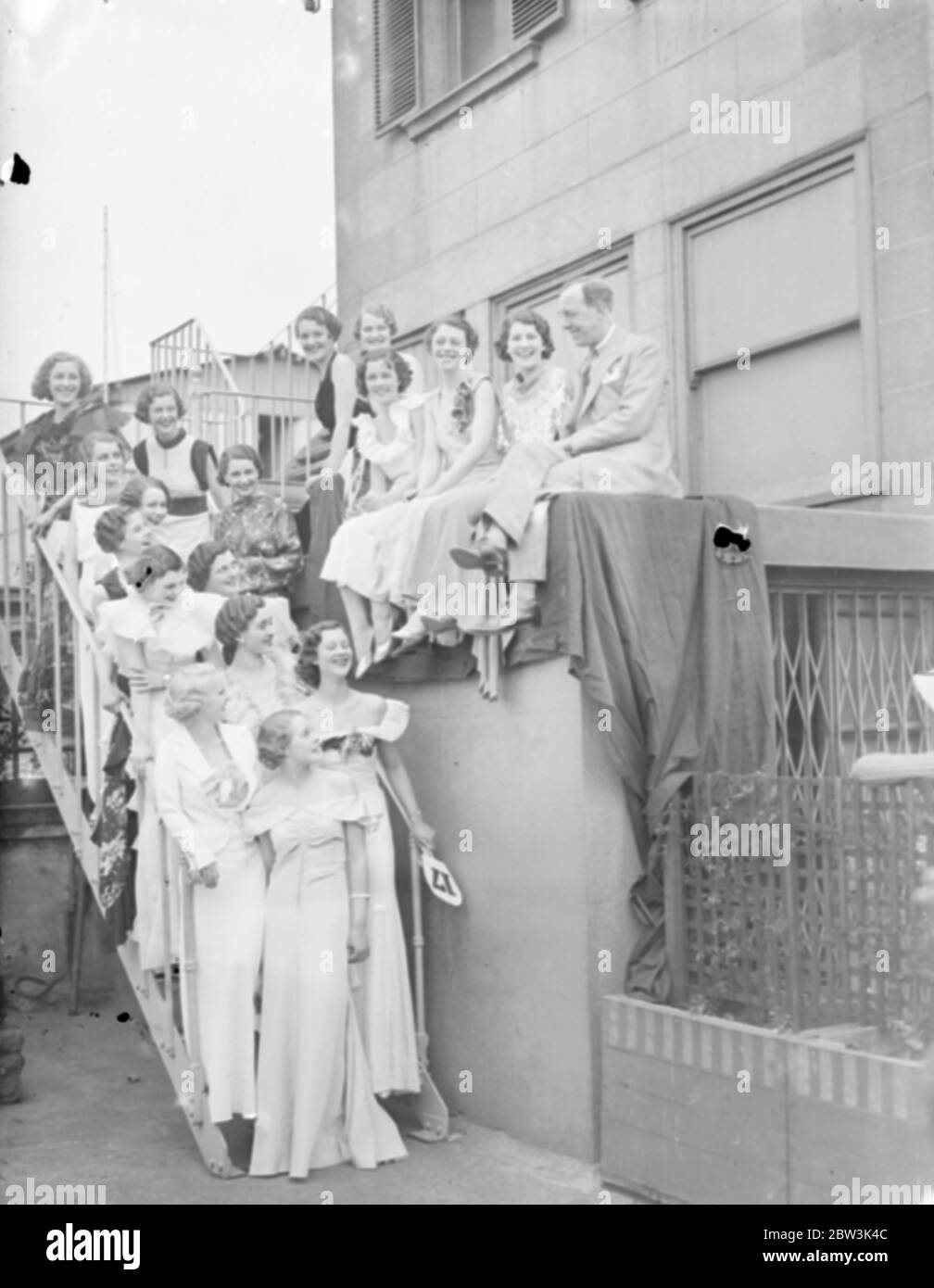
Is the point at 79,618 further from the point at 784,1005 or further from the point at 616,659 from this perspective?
the point at 784,1005

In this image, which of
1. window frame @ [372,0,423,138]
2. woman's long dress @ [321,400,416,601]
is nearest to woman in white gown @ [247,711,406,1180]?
woman's long dress @ [321,400,416,601]

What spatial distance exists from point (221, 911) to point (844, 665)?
3000 millimetres

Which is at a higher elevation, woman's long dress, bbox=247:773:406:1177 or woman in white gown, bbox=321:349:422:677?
woman in white gown, bbox=321:349:422:677

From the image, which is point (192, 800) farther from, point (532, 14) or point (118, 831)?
point (532, 14)

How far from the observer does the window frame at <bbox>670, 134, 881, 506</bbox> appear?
683cm

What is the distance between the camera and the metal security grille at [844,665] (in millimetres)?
6785

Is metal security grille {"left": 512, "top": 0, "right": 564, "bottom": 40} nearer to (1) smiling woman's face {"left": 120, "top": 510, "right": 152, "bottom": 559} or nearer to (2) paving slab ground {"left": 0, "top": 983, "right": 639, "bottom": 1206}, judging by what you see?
(1) smiling woman's face {"left": 120, "top": 510, "right": 152, "bottom": 559}

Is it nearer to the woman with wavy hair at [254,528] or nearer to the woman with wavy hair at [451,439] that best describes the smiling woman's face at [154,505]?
the woman with wavy hair at [254,528]

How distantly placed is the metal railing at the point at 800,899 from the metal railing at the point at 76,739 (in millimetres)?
1966

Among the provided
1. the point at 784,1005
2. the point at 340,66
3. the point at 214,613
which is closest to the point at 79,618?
the point at 214,613

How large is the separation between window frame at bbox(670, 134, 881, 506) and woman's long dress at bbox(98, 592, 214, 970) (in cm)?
275

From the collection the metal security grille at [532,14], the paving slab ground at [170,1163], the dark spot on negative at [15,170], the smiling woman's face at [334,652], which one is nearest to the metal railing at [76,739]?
the paving slab ground at [170,1163]

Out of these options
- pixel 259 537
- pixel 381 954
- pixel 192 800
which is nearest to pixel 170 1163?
pixel 381 954
